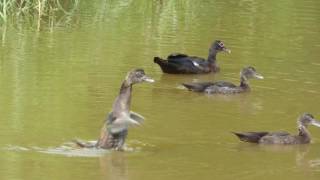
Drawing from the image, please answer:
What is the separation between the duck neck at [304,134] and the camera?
10.9 metres

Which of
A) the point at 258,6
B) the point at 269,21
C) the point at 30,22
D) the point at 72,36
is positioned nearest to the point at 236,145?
the point at 72,36

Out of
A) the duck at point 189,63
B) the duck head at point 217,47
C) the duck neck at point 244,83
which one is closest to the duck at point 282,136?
the duck neck at point 244,83

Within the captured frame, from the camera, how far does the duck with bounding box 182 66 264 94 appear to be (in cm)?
1369

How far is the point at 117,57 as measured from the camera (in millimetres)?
15555

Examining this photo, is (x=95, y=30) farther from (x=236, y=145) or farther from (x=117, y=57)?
(x=236, y=145)

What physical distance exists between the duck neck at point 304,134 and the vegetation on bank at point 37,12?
8.40 m

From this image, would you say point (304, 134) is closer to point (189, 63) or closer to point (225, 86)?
point (225, 86)

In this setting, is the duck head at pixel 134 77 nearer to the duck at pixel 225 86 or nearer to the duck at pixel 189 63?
the duck at pixel 225 86

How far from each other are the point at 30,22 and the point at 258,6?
6.97 metres

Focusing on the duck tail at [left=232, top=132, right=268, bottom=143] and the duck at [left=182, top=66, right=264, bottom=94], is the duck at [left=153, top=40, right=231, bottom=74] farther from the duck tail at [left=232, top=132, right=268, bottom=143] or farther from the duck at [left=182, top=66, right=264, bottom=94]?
the duck tail at [left=232, top=132, right=268, bottom=143]

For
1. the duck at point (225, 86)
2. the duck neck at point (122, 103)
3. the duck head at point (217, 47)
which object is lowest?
the duck at point (225, 86)

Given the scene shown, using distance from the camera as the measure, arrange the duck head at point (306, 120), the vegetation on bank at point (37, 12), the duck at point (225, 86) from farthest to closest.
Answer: the vegetation on bank at point (37, 12), the duck at point (225, 86), the duck head at point (306, 120)

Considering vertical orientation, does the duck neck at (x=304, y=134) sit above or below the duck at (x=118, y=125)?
below

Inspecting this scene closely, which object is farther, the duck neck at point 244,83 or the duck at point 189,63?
the duck at point 189,63
